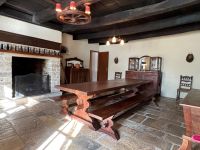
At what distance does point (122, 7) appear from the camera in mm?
3186

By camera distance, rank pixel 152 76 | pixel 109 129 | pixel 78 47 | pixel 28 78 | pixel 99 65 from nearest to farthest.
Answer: pixel 109 129 < pixel 28 78 < pixel 152 76 < pixel 78 47 < pixel 99 65

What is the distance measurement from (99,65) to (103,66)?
251 millimetres

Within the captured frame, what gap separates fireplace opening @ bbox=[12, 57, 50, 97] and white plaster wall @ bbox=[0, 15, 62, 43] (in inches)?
36.7

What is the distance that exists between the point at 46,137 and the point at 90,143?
0.68m

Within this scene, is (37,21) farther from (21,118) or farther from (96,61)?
(96,61)

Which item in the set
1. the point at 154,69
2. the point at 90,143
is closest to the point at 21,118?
the point at 90,143

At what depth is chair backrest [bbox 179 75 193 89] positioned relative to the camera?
15.5ft

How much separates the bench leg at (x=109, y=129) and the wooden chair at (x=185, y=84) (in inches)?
142

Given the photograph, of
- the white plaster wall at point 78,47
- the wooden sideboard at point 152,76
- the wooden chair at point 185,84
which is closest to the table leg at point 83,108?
the wooden sideboard at point 152,76

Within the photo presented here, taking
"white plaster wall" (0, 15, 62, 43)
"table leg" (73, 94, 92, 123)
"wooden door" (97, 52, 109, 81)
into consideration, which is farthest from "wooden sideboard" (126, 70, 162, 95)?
"table leg" (73, 94, 92, 123)

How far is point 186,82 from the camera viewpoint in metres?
4.81

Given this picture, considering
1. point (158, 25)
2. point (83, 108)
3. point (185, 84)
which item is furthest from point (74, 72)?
point (185, 84)

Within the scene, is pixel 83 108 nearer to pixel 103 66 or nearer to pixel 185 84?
pixel 185 84

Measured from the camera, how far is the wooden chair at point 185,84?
4.73 meters
